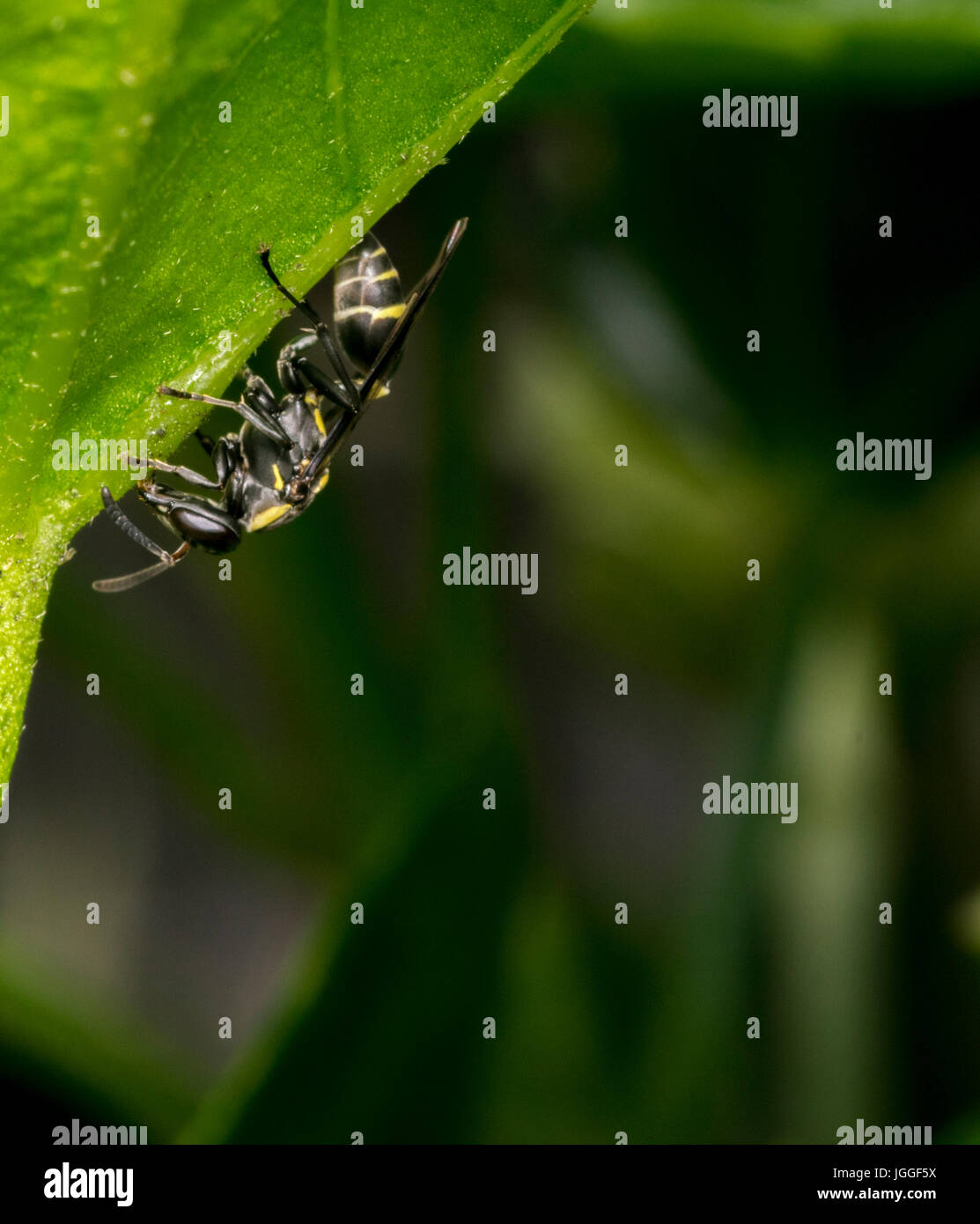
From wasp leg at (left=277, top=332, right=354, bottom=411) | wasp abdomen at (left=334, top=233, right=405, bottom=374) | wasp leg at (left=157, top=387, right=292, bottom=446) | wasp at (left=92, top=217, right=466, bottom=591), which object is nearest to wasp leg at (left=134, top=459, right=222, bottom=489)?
wasp at (left=92, top=217, right=466, bottom=591)

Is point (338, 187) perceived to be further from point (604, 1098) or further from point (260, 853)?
point (260, 853)

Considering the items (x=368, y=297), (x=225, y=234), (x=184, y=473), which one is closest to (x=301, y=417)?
(x=368, y=297)

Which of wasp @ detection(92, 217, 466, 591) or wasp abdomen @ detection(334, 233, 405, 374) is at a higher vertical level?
wasp abdomen @ detection(334, 233, 405, 374)

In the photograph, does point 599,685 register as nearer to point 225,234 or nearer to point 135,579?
point 135,579

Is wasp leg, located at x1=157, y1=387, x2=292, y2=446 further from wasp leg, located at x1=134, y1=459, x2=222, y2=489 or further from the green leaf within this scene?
the green leaf
